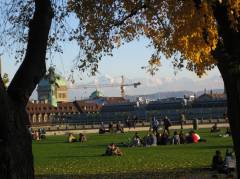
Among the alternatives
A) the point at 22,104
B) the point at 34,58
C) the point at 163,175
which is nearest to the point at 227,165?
the point at 163,175

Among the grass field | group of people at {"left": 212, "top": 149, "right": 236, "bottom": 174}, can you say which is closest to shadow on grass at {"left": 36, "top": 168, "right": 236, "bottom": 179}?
group of people at {"left": 212, "top": 149, "right": 236, "bottom": 174}

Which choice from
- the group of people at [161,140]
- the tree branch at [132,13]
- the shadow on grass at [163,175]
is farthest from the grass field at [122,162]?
the tree branch at [132,13]

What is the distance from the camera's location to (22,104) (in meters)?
12.4

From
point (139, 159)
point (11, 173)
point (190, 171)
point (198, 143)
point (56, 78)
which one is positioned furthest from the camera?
point (198, 143)

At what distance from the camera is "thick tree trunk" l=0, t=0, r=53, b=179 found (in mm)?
11789

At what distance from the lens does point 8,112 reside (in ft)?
39.1

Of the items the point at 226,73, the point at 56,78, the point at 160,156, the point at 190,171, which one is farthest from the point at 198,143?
the point at 56,78

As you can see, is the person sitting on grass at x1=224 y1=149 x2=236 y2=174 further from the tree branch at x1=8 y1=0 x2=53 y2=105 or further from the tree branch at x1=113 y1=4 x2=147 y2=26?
the tree branch at x1=8 y1=0 x2=53 y2=105

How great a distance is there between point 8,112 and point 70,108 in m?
171

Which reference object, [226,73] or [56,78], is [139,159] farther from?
[56,78]

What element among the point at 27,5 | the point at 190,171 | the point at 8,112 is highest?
the point at 27,5

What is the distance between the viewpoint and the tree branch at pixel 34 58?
41.2ft

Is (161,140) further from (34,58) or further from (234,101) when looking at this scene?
(34,58)

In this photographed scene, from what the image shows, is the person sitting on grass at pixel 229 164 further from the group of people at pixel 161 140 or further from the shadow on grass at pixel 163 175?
the group of people at pixel 161 140
